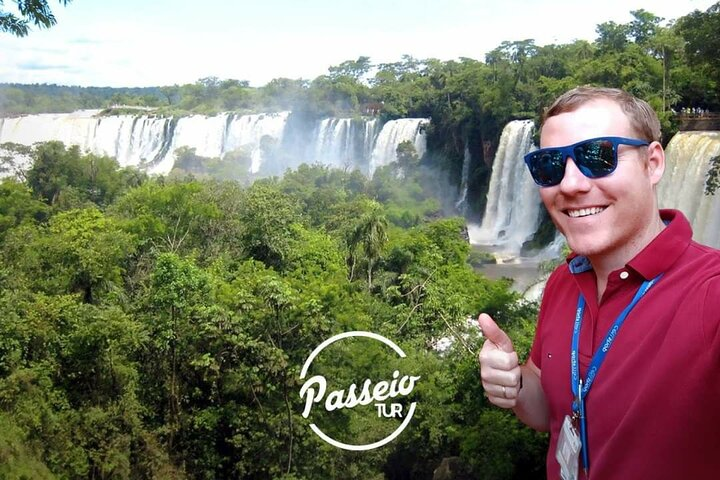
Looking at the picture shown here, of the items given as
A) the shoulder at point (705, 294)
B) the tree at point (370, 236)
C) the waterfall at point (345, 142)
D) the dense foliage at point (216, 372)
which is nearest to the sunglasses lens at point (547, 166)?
the shoulder at point (705, 294)

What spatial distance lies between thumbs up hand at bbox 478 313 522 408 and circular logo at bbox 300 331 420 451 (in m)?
6.99

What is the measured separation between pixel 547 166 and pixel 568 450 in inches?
17.6

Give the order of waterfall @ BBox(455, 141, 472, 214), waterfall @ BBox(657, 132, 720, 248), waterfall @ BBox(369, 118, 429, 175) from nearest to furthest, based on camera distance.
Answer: waterfall @ BBox(657, 132, 720, 248) → waterfall @ BBox(455, 141, 472, 214) → waterfall @ BBox(369, 118, 429, 175)

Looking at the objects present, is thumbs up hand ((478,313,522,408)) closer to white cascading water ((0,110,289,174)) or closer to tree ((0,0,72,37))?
tree ((0,0,72,37))

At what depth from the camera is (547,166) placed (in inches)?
38.4

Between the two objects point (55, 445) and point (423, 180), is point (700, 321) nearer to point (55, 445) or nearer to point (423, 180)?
point (55, 445)

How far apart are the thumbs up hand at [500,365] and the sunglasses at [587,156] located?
0.89 feet

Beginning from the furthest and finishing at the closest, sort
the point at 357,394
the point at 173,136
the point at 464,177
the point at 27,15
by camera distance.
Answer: the point at 173,136
the point at 464,177
the point at 357,394
the point at 27,15

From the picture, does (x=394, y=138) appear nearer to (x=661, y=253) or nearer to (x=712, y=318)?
A: (x=661, y=253)

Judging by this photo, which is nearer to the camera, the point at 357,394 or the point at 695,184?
the point at 357,394

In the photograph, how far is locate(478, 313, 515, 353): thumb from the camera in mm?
1033

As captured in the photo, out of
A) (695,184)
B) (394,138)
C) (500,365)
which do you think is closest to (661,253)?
(500,365)

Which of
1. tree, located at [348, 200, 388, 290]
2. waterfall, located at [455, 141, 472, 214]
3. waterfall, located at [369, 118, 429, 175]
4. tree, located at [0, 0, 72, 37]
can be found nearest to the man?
tree, located at [0, 0, 72, 37]

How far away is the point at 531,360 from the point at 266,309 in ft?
24.0
